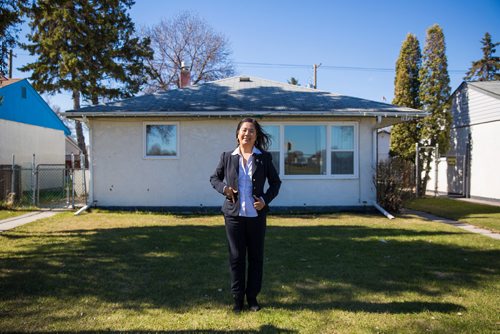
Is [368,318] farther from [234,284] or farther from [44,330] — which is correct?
[44,330]

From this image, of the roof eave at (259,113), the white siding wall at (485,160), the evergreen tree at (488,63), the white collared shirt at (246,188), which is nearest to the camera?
the white collared shirt at (246,188)

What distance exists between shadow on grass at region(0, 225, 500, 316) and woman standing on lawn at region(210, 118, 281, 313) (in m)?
0.41

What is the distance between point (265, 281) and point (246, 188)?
1.63 meters

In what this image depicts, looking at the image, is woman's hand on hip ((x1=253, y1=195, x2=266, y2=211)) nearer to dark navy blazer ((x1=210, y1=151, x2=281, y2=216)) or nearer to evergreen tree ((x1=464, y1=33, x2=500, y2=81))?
dark navy blazer ((x1=210, y1=151, x2=281, y2=216))

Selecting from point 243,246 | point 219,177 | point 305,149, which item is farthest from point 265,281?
point 305,149

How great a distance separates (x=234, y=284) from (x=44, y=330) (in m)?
1.75

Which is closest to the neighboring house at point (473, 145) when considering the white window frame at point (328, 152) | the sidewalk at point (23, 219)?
the white window frame at point (328, 152)

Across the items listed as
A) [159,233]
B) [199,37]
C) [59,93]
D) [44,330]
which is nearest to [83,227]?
[159,233]

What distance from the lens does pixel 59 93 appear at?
23984mm

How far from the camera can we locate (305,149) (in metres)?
11.6

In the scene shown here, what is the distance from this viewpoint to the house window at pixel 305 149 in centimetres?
1161

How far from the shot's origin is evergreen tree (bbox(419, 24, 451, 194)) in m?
18.2

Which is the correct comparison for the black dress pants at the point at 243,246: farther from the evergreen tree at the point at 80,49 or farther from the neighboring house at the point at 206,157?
the evergreen tree at the point at 80,49

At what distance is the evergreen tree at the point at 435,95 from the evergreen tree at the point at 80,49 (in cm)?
1728
